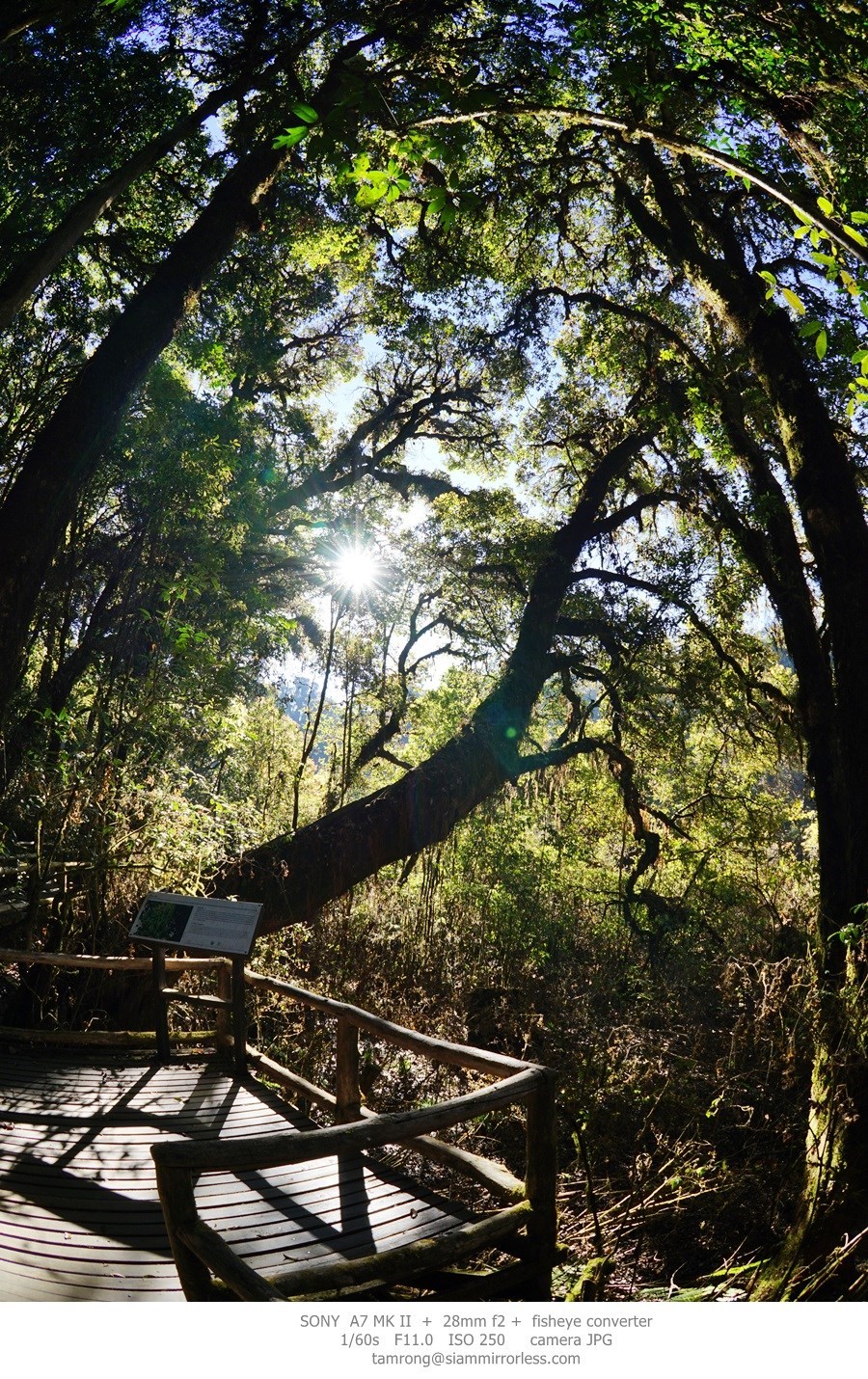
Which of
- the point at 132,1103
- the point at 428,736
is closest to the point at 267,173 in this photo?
the point at 132,1103

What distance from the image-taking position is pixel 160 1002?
239 inches

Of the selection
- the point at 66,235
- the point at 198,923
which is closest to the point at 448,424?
the point at 66,235

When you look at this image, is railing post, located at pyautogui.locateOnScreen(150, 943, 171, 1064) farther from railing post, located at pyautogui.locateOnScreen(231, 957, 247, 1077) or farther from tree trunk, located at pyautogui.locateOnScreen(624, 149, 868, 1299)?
tree trunk, located at pyautogui.locateOnScreen(624, 149, 868, 1299)

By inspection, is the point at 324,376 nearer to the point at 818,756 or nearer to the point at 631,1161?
the point at 818,756

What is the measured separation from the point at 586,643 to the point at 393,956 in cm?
604

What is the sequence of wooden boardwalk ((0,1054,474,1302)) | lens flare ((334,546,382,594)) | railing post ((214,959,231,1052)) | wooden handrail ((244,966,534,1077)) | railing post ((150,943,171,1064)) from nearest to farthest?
wooden boardwalk ((0,1054,474,1302)) < wooden handrail ((244,966,534,1077)) < railing post ((150,943,171,1064)) < railing post ((214,959,231,1052)) < lens flare ((334,546,382,594))

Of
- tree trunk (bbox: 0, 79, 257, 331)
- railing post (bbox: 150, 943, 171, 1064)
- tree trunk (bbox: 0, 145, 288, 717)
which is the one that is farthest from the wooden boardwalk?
tree trunk (bbox: 0, 79, 257, 331)

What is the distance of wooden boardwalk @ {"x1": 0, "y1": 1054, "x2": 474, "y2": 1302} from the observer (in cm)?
312

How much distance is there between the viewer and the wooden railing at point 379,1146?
8.04 ft

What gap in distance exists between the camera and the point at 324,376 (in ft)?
56.0

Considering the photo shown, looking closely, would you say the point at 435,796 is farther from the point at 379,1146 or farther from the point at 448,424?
the point at 448,424

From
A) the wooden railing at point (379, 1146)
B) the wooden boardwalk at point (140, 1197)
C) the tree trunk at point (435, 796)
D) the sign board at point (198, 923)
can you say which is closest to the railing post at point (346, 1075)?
the wooden railing at point (379, 1146)

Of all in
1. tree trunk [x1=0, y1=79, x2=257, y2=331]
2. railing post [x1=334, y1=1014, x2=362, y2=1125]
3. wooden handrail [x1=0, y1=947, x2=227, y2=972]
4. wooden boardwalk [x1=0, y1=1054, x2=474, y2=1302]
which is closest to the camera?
wooden boardwalk [x1=0, y1=1054, x2=474, y2=1302]

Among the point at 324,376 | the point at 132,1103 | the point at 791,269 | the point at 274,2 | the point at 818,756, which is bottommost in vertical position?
the point at 132,1103
